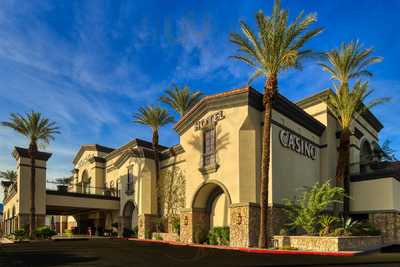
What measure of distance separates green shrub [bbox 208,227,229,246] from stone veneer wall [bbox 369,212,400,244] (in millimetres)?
12715

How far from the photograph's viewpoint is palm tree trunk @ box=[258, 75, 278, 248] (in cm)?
2362

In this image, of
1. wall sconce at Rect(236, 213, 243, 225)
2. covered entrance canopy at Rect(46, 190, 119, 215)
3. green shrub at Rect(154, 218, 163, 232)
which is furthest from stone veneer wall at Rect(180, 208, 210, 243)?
covered entrance canopy at Rect(46, 190, 119, 215)

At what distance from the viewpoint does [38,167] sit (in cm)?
4194

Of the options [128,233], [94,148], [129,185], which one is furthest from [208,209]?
[94,148]

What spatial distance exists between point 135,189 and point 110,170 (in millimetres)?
10931

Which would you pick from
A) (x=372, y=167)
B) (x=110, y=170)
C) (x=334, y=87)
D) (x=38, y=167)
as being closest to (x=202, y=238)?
(x=334, y=87)

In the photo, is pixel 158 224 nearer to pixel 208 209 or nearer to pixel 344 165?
pixel 208 209

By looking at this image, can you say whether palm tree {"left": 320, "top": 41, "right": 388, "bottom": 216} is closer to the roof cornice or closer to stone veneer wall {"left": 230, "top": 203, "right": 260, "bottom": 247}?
stone veneer wall {"left": 230, "top": 203, "right": 260, "bottom": 247}

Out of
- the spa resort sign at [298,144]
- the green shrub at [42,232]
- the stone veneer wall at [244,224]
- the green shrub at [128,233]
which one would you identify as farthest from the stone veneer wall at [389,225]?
the green shrub at [42,232]

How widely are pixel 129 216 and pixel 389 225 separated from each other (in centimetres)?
2737

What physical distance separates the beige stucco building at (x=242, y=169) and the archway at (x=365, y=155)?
0.10 metres

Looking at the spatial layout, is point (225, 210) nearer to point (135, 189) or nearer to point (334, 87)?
point (334, 87)

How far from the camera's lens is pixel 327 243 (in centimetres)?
2156

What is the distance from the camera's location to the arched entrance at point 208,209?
2894cm
